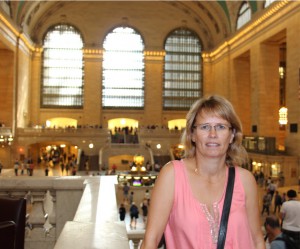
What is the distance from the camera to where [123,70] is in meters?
37.8

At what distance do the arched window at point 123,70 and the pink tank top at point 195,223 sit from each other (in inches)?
1400

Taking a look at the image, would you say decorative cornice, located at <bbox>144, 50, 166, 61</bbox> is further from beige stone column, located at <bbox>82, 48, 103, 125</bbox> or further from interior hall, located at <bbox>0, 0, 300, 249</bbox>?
beige stone column, located at <bbox>82, 48, 103, 125</bbox>

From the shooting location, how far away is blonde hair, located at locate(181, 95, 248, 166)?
205 centimetres

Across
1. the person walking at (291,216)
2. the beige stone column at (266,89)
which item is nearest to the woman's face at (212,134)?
the person walking at (291,216)

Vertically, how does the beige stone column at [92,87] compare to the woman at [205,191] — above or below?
above

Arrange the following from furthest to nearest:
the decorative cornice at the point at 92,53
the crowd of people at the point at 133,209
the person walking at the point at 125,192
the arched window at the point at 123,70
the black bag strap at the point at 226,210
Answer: the arched window at the point at 123,70
the decorative cornice at the point at 92,53
the person walking at the point at 125,192
the crowd of people at the point at 133,209
the black bag strap at the point at 226,210

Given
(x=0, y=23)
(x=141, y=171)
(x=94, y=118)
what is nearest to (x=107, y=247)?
(x=141, y=171)

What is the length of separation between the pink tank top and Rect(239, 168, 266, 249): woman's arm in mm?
49

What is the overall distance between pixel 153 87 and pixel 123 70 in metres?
3.32

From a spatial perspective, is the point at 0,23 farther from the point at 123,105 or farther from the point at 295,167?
the point at 295,167

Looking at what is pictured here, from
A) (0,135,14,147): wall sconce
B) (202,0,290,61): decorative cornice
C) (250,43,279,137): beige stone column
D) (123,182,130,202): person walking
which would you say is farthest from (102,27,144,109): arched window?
(123,182,130,202): person walking

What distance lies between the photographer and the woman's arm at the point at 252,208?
2.00 metres

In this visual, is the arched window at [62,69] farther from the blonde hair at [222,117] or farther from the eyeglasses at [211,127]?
the eyeglasses at [211,127]

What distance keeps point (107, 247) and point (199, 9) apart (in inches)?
1367
